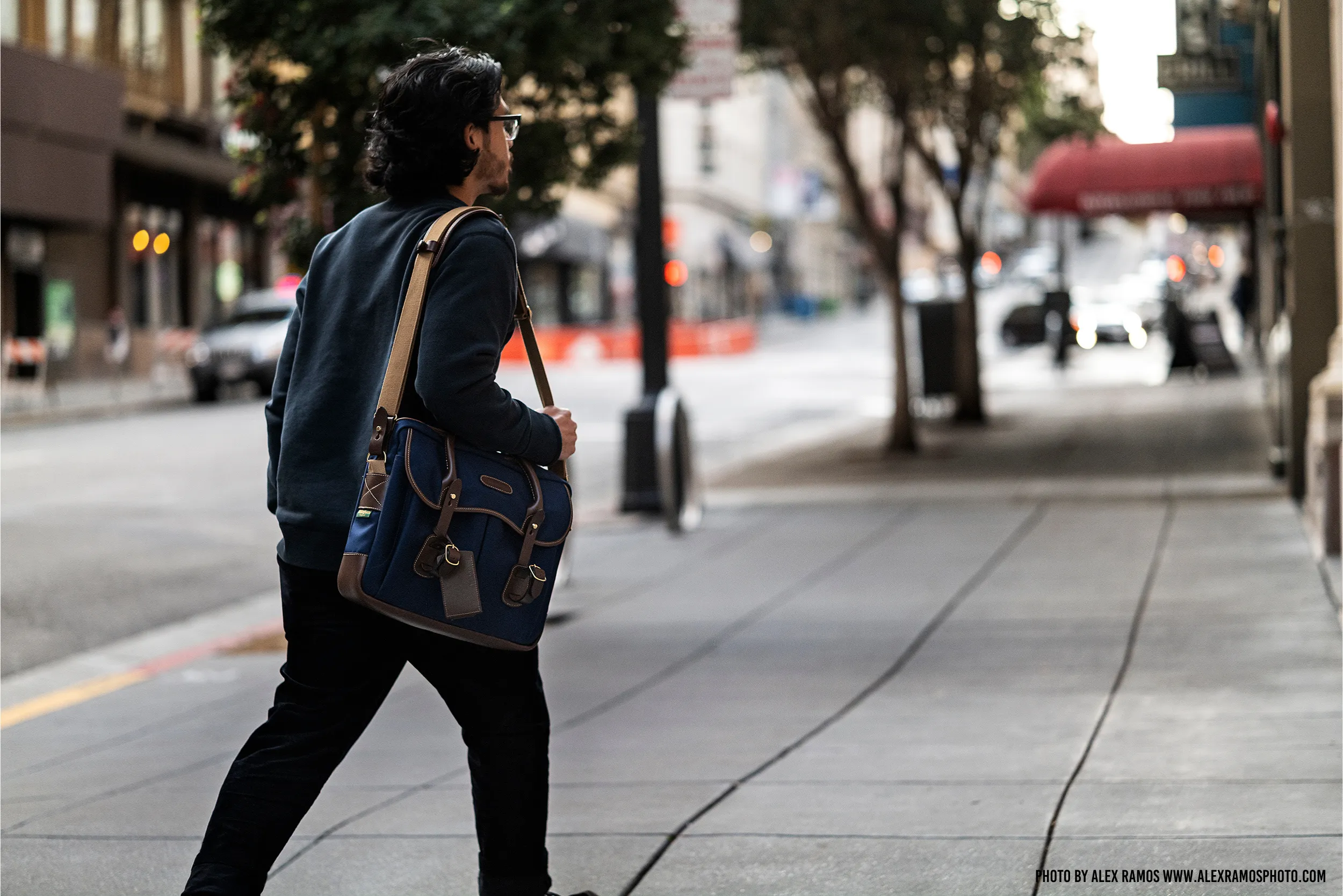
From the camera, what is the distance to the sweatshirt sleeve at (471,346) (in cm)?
343

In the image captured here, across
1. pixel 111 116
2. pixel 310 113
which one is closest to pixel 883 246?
pixel 310 113

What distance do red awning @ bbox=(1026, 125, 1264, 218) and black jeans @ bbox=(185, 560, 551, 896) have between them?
1825 centimetres

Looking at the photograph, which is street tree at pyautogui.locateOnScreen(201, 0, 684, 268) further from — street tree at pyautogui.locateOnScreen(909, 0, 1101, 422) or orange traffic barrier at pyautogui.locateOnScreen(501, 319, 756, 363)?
orange traffic barrier at pyautogui.locateOnScreen(501, 319, 756, 363)

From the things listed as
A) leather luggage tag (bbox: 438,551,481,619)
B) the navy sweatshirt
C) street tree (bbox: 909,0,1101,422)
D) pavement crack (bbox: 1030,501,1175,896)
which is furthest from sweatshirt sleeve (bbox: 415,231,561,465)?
street tree (bbox: 909,0,1101,422)

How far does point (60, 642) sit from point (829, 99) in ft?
35.7

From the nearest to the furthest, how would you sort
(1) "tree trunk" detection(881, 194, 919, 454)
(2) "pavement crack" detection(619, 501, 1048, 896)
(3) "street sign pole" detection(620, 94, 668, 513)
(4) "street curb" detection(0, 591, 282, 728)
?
1. (2) "pavement crack" detection(619, 501, 1048, 896)
2. (4) "street curb" detection(0, 591, 282, 728)
3. (3) "street sign pole" detection(620, 94, 668, 513)
4. (1) "tree trunk" detection(881, 194, 919, 454)

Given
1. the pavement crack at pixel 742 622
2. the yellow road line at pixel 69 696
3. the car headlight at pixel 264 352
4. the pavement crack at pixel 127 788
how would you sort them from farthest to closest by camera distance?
the car headlight at pixel 264 352, the yellow road line at pixel 69 696, the pavement crack at pixel 742 622, the pavement crack at pixel 127 788

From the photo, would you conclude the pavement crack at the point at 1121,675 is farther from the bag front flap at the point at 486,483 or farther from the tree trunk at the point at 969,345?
the tree trunk at the point at 969,345

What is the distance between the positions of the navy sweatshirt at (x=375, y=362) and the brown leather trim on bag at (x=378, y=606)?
0.14 meters

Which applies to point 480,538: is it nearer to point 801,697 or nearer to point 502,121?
point 502,121

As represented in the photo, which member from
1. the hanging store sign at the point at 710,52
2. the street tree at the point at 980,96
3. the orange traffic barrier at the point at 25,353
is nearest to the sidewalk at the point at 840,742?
the hanging store sign at the point at 710,52

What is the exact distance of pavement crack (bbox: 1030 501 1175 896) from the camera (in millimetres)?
4730

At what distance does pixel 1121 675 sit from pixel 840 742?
153 centimetres

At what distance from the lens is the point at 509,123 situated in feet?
12.4
